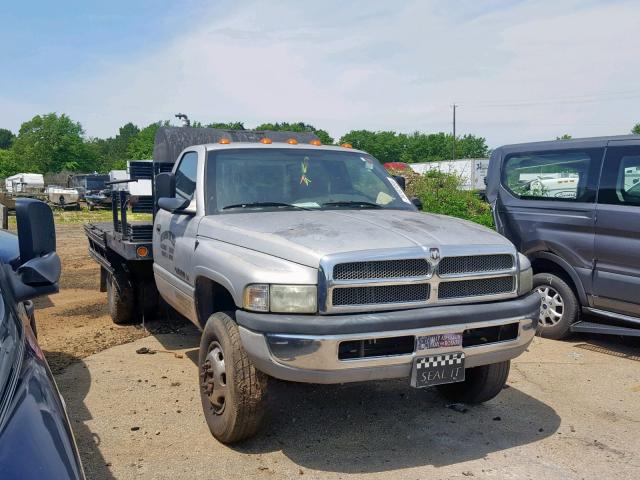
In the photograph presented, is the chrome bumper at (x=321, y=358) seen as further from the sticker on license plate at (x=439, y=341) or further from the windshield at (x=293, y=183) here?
the windshield at (x=293, y=183)

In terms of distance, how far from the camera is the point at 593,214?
6113 mm

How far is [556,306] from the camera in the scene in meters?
6.55

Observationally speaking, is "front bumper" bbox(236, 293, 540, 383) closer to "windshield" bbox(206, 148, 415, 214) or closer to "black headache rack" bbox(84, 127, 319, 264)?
"windshield" bbox(206, 148, 415, 214)

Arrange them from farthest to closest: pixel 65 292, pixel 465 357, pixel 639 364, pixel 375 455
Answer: pixel 65 292, pixel 639 364, pixel 375 455, pixel 465 357

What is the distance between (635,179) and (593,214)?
1.67 ft

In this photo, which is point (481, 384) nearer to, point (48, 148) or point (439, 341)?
point (439, 341)

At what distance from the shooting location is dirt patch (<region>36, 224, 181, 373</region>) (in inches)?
240

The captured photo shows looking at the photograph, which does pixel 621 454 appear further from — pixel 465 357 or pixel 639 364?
pixel 639 364

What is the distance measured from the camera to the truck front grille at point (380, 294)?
132 inches

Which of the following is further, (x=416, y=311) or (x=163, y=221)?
(x=163, y=221)

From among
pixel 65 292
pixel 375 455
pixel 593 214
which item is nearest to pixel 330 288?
pixel 375 455

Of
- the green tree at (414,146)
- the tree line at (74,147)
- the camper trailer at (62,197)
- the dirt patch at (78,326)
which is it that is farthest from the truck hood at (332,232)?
the green tree at (414,146)

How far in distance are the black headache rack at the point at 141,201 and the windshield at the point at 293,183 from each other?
1416 mm

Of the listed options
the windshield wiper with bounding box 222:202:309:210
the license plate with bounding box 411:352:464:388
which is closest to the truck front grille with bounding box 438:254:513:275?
the license plate with bounding box 411:352:464:388
